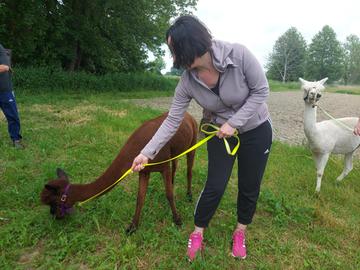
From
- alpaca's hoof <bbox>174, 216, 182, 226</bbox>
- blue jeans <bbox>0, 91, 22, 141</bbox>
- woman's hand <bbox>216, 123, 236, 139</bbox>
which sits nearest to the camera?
woman's hand <bbox>216, 123, 236, 139</bbox>

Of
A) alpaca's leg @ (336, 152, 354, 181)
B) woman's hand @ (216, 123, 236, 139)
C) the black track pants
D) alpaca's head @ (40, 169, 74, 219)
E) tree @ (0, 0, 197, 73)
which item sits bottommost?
alpaca's leg @ (336, 152, 354, 181)

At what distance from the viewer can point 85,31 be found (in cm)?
1766

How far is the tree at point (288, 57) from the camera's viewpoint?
72.0m

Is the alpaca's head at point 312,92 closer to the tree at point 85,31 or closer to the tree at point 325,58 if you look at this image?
the tree at point 85,31

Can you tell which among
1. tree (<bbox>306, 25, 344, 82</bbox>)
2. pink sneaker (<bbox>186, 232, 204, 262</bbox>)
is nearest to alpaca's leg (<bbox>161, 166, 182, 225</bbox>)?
pink sneaker (<bbox>186, 232, 204, 262</bbox>)

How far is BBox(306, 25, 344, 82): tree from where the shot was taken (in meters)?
68.1

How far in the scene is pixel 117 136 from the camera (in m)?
6.79

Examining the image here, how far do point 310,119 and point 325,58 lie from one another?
73.1 meters

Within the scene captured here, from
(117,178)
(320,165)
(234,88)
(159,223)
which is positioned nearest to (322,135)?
(320,165)

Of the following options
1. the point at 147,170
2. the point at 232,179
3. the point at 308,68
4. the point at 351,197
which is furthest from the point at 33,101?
the point at 308,68

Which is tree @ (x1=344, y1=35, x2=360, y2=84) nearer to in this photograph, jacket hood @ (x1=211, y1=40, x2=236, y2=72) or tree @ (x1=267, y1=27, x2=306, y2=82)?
tree @ (x1=267, y1=27, x2=306, y2=82)

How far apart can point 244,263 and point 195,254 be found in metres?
0.47

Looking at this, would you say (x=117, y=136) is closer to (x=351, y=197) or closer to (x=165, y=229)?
(x=165, y=229)

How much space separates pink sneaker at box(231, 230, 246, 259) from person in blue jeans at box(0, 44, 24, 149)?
173 inches
